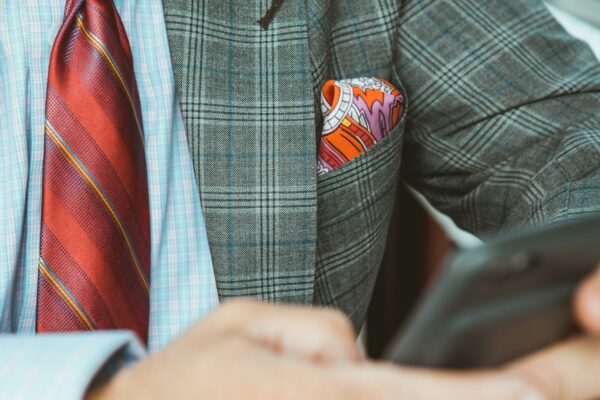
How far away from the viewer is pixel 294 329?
292mm

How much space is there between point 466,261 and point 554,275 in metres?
0.04

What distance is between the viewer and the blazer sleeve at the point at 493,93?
2.32ft

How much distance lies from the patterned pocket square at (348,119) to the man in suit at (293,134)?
1 centimetres

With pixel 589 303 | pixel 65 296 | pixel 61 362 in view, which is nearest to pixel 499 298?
pixel 589 303

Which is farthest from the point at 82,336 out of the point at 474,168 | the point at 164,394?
the point at 474,168

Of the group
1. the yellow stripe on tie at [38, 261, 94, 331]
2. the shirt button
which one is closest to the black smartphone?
the yellow stripe on tie at [38, 261, 94, 331]

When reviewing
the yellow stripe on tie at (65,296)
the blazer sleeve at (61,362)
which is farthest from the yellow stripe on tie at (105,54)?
the blazer sleeve at (61,362)

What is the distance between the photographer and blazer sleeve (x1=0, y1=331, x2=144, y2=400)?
1.07 ft

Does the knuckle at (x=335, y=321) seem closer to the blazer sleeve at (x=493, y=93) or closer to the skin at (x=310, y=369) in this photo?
the skin at (x=310, y=369)

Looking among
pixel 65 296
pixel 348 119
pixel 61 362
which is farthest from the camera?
pixel 348 119

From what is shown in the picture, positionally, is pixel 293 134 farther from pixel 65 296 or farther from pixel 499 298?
pixel 499 298

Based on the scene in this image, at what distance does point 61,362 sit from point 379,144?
0.39m

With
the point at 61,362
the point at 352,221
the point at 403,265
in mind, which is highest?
the point at 61,362

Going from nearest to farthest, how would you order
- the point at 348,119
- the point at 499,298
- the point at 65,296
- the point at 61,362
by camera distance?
1. the point at 499,298
2. the point at 61,362
3. the point at 65,296
4. the point at 348,119
